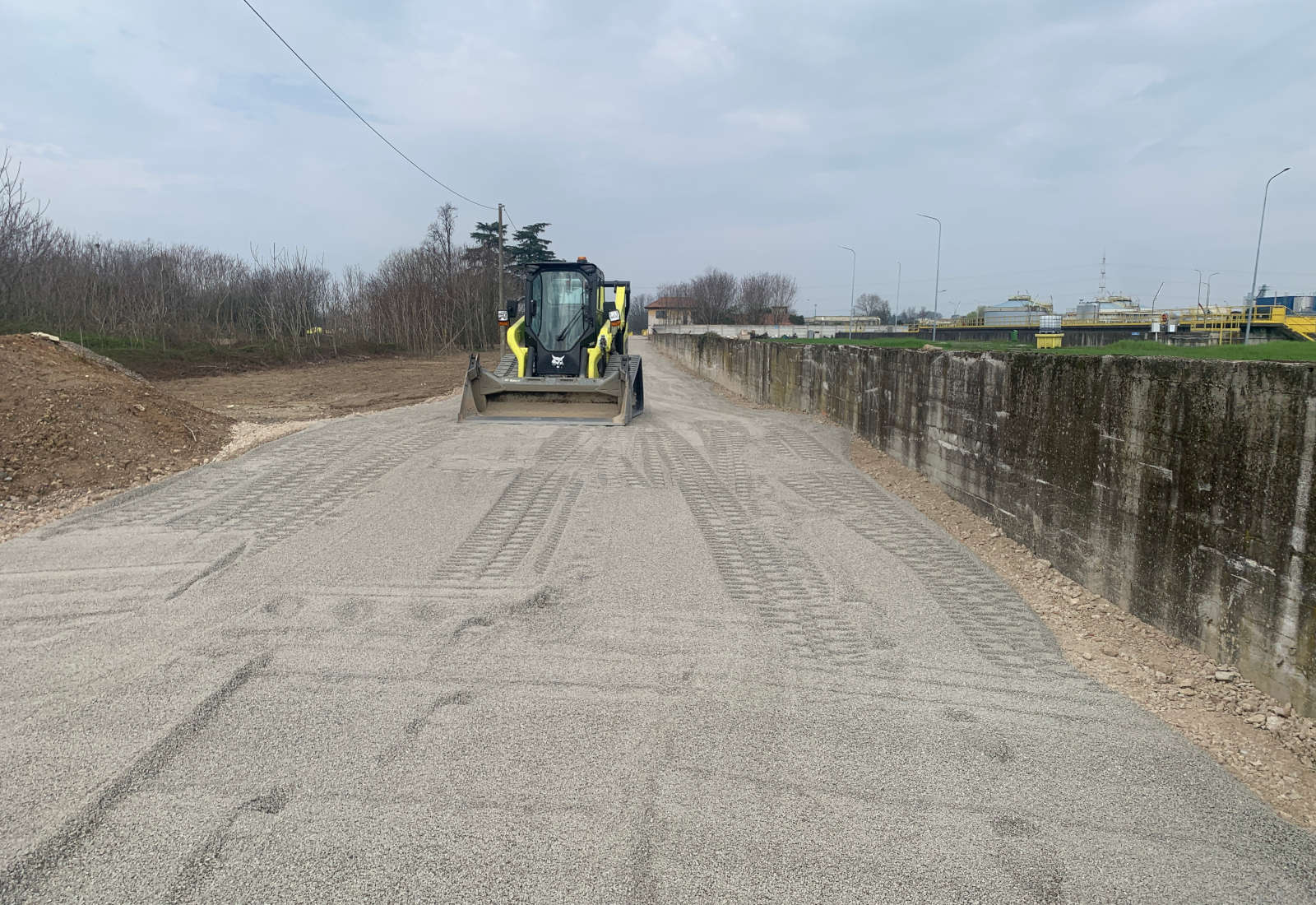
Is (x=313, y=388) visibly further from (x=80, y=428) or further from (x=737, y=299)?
(x=737, y=299)

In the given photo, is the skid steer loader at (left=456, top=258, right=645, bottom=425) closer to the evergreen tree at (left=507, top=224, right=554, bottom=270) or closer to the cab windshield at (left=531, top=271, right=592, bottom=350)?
the cab windshield at (left=531, top=271, right=592, bottom=350)

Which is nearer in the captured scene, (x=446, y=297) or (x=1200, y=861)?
(x=1200, y=861)

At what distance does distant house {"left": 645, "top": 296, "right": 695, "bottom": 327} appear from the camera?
112875mm

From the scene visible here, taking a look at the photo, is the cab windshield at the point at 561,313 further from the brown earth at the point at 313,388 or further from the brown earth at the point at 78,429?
the brown earth at the point at 78,429

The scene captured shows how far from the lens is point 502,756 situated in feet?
12.3

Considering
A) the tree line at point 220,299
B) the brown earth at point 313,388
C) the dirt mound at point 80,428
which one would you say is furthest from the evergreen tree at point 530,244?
the dirt mound at point 80,428

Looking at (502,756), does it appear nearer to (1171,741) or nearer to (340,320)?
(1171,741)

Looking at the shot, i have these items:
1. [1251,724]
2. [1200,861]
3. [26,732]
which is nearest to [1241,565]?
[1251,724]

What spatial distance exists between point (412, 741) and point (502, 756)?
0.46 meters

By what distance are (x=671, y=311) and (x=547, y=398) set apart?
109 metres

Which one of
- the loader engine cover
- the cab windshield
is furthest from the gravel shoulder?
the cab windshield

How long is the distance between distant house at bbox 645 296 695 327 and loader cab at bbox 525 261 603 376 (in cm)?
9344

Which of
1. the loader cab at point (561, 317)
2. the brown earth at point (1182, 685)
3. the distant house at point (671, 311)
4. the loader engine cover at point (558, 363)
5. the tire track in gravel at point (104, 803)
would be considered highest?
the distant house at point (671, 311)

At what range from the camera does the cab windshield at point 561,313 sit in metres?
15.3
